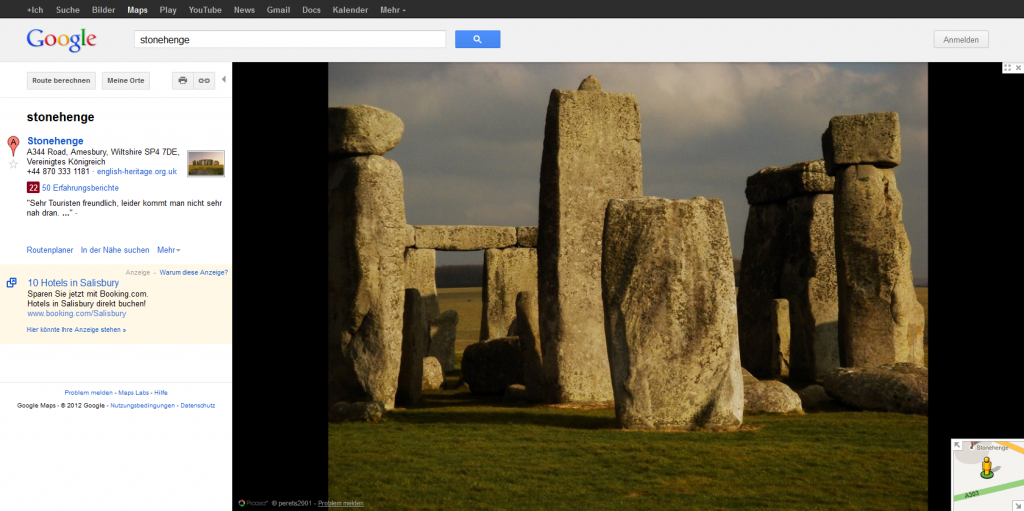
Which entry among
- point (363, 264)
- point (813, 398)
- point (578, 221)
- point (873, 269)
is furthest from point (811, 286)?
point (363, 264)

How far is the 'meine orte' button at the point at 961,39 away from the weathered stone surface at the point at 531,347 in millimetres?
8074

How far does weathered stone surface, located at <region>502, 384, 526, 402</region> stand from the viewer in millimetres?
13609

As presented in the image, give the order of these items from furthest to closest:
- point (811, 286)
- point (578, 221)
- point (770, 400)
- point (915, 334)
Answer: point (811, 286) → point (915, 334) → point (578, 221) → point (770, 400)

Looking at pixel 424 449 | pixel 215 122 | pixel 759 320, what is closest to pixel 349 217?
pixel 424 449

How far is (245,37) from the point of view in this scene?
19.5ft

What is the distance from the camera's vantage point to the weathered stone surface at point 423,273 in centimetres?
2248

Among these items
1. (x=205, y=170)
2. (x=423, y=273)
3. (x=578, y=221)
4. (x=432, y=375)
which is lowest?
(x=432, y=375)

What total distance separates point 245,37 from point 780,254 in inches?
599

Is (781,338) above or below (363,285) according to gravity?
below

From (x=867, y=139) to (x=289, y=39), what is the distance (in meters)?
10.7

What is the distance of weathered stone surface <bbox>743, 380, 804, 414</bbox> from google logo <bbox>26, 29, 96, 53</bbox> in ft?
26.1

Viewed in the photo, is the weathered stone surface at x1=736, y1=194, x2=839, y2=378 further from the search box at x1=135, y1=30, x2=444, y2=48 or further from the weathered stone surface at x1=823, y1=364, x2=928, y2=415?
the search box at x1=135, y1=30, x2=444, y2=48

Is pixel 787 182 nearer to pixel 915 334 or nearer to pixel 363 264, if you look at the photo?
pixel 915 334

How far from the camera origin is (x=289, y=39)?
5.98m
